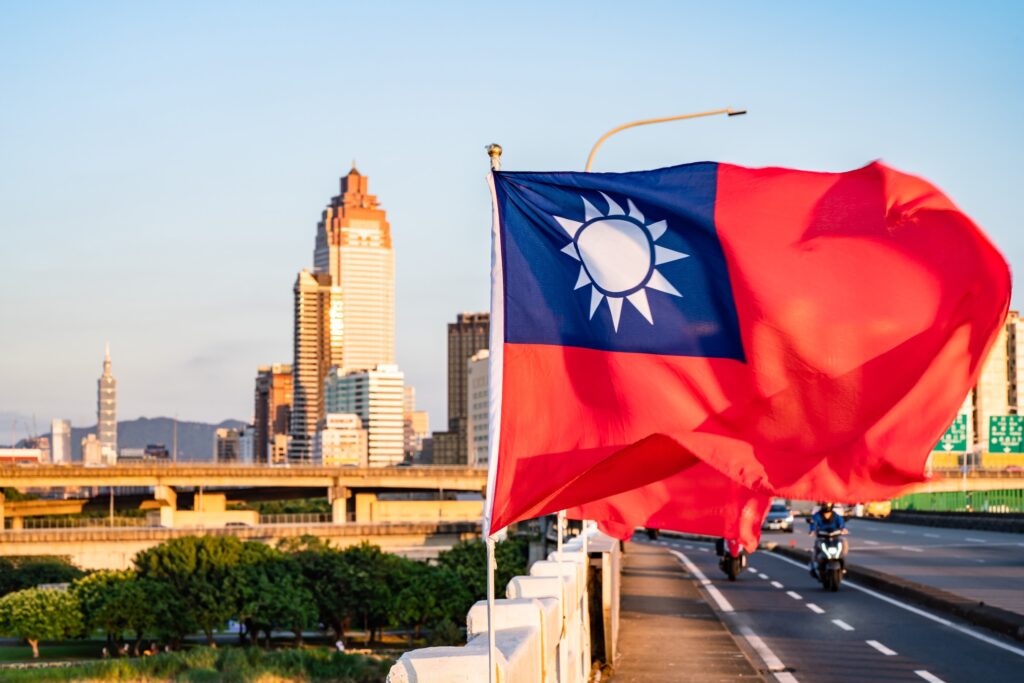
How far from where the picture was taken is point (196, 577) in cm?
8519

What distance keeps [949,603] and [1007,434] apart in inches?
2028

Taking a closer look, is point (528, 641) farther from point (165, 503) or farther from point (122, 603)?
point (165, 503)

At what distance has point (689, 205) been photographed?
768 centimetres

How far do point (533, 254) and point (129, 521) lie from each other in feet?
422

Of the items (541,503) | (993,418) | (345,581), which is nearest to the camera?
(541,503)

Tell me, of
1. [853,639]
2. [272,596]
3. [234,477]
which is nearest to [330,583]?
[272,596]

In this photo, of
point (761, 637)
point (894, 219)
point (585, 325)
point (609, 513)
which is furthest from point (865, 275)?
point (761, 637)

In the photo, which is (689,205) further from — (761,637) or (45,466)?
(45,466)

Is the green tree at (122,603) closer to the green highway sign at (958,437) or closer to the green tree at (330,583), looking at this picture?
the green tree at (330,583)

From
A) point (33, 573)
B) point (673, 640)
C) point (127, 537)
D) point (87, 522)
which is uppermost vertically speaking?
point (673, 640)

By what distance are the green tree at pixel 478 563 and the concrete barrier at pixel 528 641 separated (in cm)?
6731

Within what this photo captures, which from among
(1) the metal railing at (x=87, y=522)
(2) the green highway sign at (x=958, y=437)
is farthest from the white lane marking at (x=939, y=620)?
(1) the metal railing at (x=87, y=522)

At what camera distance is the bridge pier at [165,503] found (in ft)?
396

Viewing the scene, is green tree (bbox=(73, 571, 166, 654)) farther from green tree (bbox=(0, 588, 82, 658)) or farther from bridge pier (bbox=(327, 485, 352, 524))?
bridge pier (bbox=(327, 485, 352, 524))
